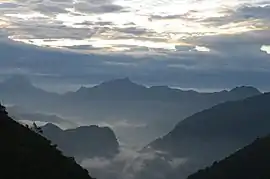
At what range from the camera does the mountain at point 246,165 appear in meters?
152

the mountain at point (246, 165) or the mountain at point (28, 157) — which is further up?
the mountain at point (28, 157)

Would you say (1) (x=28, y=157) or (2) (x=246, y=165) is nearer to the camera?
(1) (x=28, y=157)

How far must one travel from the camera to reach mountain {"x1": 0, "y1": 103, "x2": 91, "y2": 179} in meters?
64.8

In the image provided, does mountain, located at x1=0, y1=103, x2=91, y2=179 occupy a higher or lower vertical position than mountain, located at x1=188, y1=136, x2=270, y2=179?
higher

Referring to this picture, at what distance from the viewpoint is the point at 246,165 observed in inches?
6353

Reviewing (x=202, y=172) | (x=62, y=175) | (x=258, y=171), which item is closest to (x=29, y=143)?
(x=62, y=175)

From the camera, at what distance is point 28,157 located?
68.9 meters

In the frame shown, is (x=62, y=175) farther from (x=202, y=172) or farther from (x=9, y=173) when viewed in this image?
(x=202, y=172)

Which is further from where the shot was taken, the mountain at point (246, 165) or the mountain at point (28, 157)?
the mountain at point (246, 165)

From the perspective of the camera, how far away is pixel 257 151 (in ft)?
550

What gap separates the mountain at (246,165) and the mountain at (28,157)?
79716mm

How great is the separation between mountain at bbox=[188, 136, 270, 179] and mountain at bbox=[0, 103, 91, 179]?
79.7m

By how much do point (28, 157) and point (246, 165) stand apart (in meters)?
103

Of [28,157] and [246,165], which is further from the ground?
[28,157]
